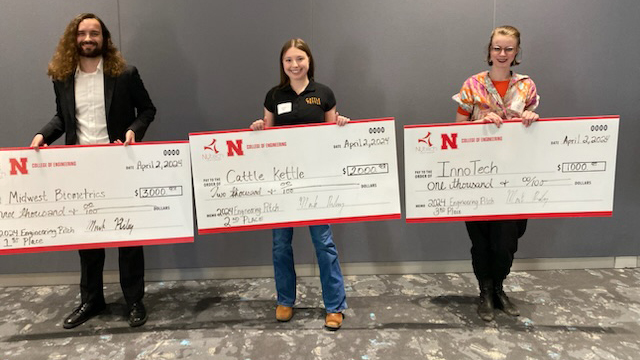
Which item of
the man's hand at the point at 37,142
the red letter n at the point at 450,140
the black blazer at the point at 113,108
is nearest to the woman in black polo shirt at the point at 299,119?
the red letter n at the point at 450,140

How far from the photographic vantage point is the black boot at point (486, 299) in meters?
2.08

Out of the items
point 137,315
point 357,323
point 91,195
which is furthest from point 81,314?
point 357,323

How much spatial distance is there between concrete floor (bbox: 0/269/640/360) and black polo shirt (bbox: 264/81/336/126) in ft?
3.41

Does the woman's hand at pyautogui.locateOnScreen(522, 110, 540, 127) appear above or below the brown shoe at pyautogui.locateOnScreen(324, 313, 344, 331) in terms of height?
above

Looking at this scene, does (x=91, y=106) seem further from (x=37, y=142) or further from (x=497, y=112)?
(x=497, y=112)

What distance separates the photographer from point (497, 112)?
193cm

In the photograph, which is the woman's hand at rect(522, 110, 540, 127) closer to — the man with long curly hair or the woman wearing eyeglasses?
the woman wearing eyeglasses

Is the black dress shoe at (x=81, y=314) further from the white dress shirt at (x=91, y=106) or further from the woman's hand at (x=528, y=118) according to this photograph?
the woman's hand at (x=528, y=118)

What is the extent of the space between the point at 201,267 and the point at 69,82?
1331mm

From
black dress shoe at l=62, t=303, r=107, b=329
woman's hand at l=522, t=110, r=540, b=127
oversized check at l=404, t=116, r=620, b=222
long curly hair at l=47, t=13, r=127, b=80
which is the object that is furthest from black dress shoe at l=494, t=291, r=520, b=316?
long curly hair at l=47, t=13, r=127, b=80

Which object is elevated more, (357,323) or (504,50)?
(504,50)

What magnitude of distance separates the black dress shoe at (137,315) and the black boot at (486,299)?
1.76 metres

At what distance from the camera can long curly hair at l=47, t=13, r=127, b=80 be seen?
1.96 meters

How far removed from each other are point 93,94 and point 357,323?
175cm
